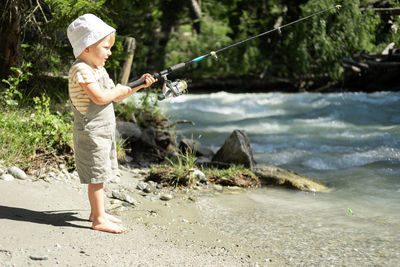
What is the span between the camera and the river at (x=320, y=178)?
12.7 feet

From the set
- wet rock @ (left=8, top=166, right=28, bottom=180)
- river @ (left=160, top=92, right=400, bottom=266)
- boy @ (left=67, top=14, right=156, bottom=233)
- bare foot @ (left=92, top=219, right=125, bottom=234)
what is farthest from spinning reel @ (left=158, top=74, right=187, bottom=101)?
wet rock @ (left=8, top=166, right=28, bottom=180)

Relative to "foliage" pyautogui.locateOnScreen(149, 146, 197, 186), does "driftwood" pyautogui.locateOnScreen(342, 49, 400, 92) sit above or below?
above

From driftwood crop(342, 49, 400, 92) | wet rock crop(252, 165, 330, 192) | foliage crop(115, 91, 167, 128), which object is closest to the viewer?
wet rock crop(252, 165, 330, 192)

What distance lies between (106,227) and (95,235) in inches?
5.2

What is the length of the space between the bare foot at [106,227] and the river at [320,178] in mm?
916

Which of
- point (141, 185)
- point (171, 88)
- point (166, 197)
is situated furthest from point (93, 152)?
point (141, 185)

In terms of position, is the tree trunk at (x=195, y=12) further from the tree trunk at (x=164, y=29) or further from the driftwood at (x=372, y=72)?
the driftwood at (x=372, y=72)

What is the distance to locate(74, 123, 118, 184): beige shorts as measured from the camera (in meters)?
3.63

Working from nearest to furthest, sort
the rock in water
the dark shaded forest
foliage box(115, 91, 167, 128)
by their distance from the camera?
1. the rock in water
2. the dark shaded forest
3. foliage box(115, 91, 167, 128)

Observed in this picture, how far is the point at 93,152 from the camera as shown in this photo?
12.0 feet

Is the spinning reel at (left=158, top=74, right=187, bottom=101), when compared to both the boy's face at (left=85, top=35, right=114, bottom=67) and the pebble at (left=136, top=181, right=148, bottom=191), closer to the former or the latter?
the boy's face at (left=85, top=35, right=114, bottom=67)

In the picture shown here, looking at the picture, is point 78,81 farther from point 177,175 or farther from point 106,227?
point 177,175

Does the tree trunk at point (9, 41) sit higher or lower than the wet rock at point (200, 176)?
higher

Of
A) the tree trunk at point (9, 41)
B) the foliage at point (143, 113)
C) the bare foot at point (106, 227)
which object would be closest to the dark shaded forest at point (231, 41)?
the tree trunk at point (9, 41)
